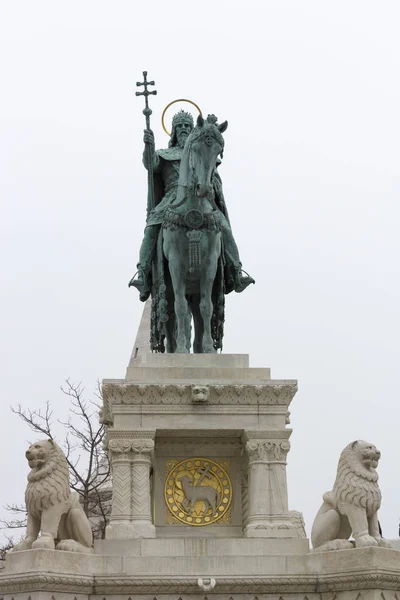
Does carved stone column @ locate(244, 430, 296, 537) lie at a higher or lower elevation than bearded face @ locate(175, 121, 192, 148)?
lower

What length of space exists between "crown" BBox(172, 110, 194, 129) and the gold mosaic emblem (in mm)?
6117

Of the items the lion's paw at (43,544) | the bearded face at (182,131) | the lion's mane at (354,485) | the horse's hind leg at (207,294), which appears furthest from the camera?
the bearded face at (182,131)

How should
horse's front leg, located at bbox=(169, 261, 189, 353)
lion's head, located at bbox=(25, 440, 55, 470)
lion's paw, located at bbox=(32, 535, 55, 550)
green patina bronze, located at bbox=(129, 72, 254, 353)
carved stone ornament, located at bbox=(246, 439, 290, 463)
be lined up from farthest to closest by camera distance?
horse's front leg, located at bbox=(169, 261, 189, 353)
green patina bronze, located at bbox=(129, 72, 254, 353)
carved stone ornament, located at bbox=(246, 439, 290, 463)
lion's head, located at bbox=(25, 440, 55, 470)
lion's paw, located at bbox=(32, 535, 55, 550)

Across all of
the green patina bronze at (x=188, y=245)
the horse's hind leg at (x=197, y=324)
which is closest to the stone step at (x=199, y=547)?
the green patina bronze at (x=188, y=245)

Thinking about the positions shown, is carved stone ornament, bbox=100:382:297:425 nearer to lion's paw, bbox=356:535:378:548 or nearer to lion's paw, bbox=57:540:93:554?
lion's paw, bbox=57:540:93:554

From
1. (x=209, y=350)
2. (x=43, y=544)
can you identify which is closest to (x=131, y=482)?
(x=43, y=544)

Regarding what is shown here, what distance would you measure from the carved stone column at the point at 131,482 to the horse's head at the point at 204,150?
3989 mm

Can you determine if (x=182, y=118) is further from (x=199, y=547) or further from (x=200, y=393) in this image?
(x=199, y=547)

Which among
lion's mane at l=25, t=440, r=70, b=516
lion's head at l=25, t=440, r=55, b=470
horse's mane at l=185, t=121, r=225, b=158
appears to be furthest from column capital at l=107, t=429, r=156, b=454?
horse's mane at l=185, t=121, r=225, b=158

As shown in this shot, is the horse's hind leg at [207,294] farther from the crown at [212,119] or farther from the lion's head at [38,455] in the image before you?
the lion's head at [38,455]

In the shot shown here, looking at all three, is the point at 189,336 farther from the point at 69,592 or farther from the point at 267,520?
the point at 69,592

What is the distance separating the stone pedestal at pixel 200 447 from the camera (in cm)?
1770

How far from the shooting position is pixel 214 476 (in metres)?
18.4

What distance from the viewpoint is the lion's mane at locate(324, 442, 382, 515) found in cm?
1675
